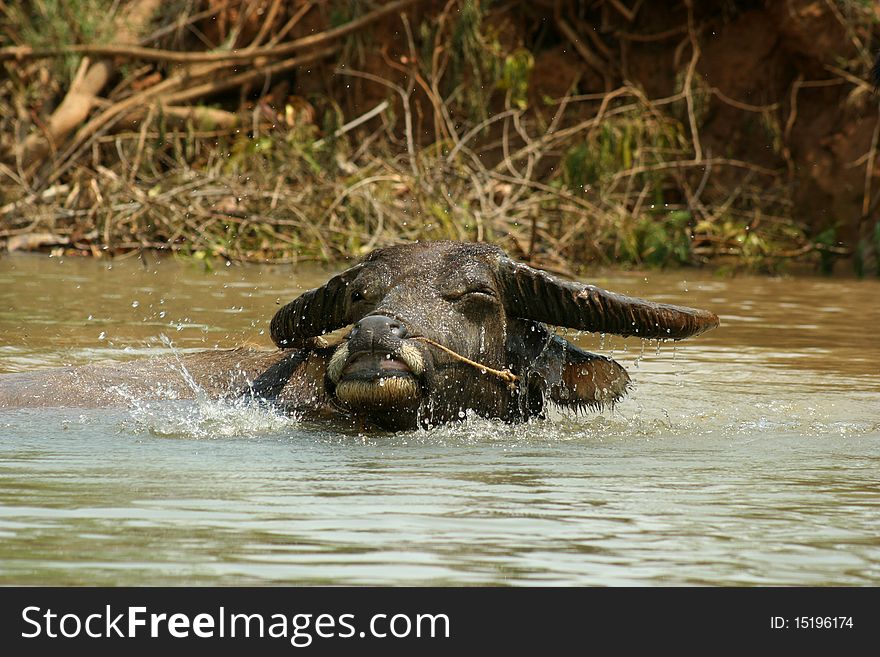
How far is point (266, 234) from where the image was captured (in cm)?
1450

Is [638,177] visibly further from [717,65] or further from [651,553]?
[651,553]

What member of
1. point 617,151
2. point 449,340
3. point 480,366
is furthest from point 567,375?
point 617,151

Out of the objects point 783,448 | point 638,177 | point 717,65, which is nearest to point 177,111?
point 638,177

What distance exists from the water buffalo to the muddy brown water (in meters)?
0.15

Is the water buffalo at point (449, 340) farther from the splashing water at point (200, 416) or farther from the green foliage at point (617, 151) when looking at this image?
the green foliage at point (617, 151)

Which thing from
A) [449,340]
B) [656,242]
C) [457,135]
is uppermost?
[457,135]

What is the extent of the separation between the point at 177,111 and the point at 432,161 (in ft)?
11.9

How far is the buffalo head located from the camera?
557 cm

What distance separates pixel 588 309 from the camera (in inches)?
240

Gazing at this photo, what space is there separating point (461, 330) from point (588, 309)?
542 millimetres

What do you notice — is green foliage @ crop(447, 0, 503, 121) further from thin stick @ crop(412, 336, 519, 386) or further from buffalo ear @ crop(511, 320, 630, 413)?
thin stick @ crop(412, 336, 519, 386)

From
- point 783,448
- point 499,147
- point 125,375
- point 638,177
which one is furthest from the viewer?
point 499,147

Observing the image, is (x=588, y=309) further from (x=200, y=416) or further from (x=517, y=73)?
(x=517, y=73)

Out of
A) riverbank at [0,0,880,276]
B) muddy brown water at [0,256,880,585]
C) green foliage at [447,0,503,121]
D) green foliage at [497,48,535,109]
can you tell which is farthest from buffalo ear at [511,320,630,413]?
green foliage at [497,48,535,109]
